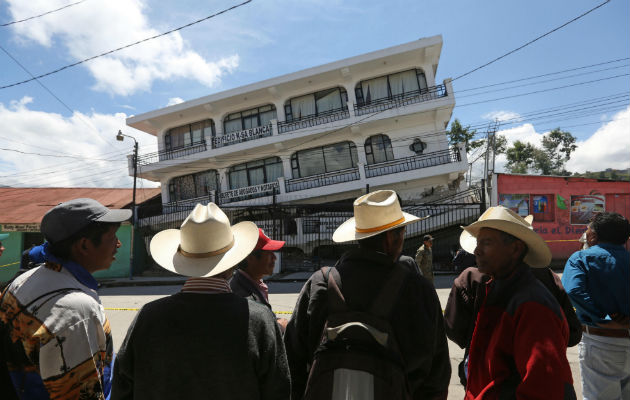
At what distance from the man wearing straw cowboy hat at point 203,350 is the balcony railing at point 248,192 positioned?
1817 cm

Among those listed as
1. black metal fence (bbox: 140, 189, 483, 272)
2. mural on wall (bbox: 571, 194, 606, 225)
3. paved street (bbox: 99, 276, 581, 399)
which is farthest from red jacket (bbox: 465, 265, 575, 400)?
mural on wall (bbox: 571, 194, 606, 225)

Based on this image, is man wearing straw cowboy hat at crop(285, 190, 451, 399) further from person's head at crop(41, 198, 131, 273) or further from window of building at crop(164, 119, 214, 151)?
window of building at crop(164, 119, 214, 151)

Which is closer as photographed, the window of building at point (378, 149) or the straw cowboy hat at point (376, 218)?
the straw cowboy hat at point (376, 218)

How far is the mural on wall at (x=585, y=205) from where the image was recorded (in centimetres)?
1518

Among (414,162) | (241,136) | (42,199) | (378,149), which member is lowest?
(414,162)

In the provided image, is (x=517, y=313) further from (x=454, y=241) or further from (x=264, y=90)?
(x=264, y=90)

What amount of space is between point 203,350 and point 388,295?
0.84 metres

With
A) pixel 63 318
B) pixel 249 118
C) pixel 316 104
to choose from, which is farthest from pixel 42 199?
pixel 63 318

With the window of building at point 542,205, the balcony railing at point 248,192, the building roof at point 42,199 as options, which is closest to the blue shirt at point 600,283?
the window of building at point 542,205

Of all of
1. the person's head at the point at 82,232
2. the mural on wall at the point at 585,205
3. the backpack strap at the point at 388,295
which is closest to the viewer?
the backpack strap at the point at 388,295

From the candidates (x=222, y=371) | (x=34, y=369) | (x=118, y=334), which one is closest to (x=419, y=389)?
(x=222, y=371)

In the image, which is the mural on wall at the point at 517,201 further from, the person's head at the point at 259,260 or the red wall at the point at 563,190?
the person's head at the point at 259,260

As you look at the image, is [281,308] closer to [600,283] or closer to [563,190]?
[600,283]

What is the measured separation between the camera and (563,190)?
15250mm
